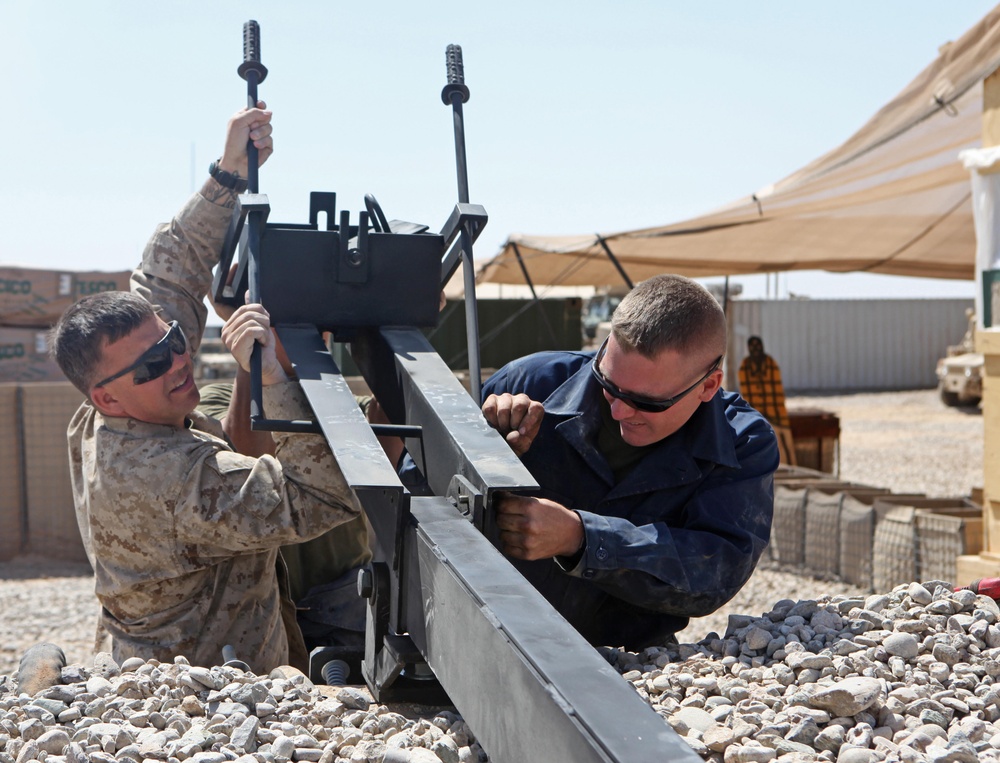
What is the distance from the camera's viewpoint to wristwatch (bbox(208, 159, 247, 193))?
305 cm

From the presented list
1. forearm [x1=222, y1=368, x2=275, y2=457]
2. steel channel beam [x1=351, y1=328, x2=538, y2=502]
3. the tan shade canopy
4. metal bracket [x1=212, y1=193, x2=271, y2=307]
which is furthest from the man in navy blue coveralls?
the tan shade canopy

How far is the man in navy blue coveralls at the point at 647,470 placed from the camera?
2291 millimetres

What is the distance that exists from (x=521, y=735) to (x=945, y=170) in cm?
888

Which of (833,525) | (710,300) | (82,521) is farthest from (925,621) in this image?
(833,525)

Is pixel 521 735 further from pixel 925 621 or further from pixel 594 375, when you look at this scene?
pixel 594 375

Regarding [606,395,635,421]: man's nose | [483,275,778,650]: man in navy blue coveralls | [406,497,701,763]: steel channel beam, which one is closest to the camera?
[406,497,701,763]: steel channel beam

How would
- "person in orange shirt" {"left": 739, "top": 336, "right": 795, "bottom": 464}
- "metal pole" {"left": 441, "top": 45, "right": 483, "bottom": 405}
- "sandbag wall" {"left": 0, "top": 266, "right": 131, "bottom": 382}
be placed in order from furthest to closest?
"person in orange shirt" {"left": 739, "top": 336, "right": 795, "bottom": 464} < "sandbag wall" {"left": 0, "top": 266, "right": 131, "bottom": 382} < "metal pole" {"left": 441, "top": 45, "right": 483, "bottom": 405}

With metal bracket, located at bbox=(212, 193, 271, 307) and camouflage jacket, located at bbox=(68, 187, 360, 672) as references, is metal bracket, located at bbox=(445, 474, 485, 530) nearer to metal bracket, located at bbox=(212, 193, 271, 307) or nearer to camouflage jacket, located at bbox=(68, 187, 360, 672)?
camouflage jacket, located at bbox=(68, 187, 360, 672)

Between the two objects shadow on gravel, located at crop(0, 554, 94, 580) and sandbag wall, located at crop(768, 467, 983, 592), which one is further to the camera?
shadow on gravel, located at crop(0, 554, 94, 580)

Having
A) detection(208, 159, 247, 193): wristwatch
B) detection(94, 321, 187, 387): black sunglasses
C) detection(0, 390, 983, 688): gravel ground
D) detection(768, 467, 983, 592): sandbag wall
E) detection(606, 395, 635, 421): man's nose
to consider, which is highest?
detection(208, 159, 247, 193): wristwatch

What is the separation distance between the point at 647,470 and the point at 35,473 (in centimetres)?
735

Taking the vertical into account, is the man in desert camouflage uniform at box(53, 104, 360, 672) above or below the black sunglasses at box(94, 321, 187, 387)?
below

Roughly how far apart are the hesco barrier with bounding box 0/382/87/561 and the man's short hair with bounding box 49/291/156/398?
6347mm

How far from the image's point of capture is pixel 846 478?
45.8ft
